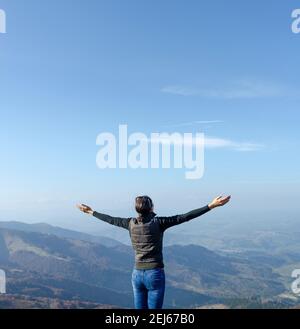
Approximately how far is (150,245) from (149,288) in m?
0.98

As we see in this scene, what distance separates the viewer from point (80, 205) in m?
11.1

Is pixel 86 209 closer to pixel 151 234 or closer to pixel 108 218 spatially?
pixel 108 218

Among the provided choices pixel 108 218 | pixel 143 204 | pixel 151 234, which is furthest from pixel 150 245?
pixel 108 218

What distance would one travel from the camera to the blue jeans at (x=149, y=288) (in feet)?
30.3

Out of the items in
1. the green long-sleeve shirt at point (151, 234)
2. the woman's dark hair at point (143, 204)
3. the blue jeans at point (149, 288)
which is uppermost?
the woman's dark hair at point (143, 204)

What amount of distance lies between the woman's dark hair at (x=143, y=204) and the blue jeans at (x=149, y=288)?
1341mm

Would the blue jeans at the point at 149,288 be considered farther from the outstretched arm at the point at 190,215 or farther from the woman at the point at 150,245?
the outstretched arm at the point at 190,215

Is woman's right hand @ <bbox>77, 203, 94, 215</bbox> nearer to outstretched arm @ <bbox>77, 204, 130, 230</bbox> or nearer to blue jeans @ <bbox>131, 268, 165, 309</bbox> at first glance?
outstretched arm @ <bbox>77, 204, 130, 230</bbox>

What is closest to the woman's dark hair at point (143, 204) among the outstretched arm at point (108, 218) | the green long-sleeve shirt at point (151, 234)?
the green long-sleeve shirt at point (151, 234)

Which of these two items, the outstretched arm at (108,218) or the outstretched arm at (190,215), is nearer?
the outstretched arm at (190,215)

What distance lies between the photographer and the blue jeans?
30.3 feet

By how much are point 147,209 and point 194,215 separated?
3.50ft

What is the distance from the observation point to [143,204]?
924 cm
